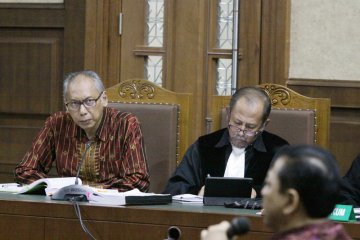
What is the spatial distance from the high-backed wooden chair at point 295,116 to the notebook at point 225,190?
0.73 m

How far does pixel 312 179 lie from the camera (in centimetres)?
180

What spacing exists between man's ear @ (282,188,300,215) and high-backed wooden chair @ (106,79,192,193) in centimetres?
247

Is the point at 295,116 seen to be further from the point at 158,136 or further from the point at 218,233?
the point at 218,233

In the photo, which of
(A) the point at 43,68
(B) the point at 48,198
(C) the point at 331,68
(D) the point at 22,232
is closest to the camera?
(D) the point at 22,232

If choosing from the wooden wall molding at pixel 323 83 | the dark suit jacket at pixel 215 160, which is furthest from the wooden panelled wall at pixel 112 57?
the dark suit jacket at pixel 215 160

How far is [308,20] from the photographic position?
4863 mm

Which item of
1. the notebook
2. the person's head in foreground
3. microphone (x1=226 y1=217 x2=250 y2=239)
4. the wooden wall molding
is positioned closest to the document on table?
the notebook

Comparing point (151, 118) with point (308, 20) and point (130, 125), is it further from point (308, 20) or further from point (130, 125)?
point (308, 20)

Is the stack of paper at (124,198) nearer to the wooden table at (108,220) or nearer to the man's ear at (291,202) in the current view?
the wooden table at (108,220)

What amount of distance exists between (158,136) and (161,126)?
0.05 meters

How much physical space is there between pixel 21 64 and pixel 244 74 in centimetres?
137

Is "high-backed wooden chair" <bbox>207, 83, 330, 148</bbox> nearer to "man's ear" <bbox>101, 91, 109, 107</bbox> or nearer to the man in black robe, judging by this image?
the man in black robe

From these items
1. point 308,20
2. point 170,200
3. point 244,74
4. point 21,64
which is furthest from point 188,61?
point 170,200

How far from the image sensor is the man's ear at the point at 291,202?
180 centimetres
